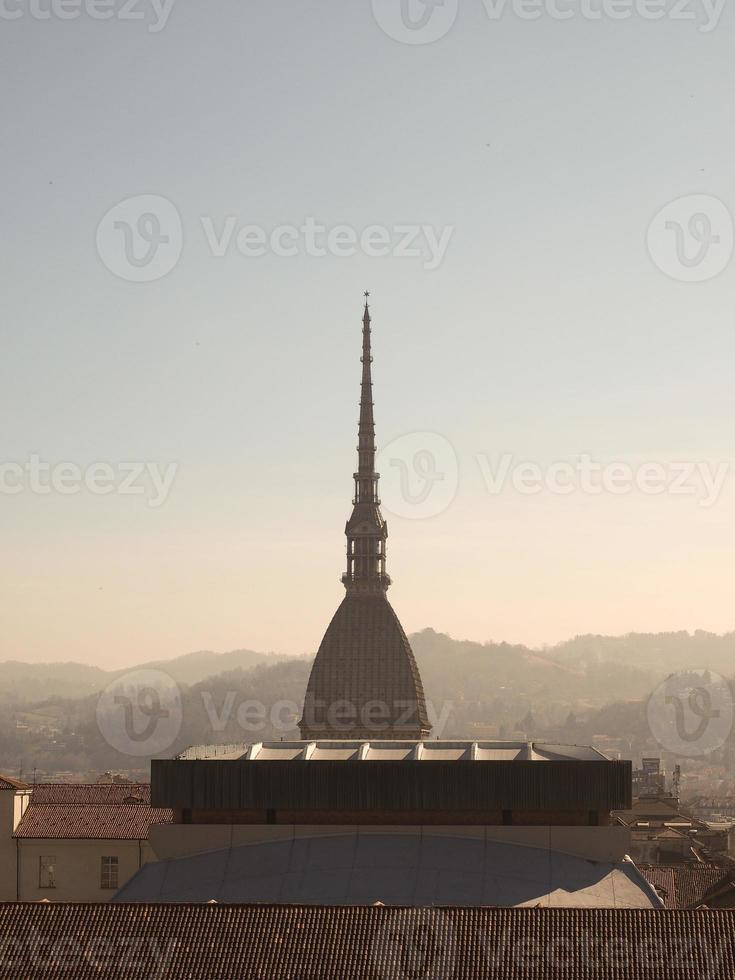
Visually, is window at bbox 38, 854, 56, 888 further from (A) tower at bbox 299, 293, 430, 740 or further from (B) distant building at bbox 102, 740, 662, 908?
(A) tower at bbox 299, 293, 430, 740

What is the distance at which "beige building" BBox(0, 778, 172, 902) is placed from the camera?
317 feet

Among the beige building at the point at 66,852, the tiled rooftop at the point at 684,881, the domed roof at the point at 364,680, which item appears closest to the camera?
the tiled rooftop at the point at 684,881

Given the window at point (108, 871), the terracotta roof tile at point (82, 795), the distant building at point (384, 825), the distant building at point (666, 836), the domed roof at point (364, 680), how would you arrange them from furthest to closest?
1. the domed roof at point (364, 680)
2. the distant building at point (666, 836)
3. the terracotta roof tile at point (82, 795)
4. the window at point (108, 871)
5. the distant building at point (384, 825)

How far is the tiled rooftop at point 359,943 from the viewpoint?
2000 inches

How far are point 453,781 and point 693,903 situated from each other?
89.8 feet

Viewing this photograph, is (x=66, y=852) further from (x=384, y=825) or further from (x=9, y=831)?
(x=384, y=825)

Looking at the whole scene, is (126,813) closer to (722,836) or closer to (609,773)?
(609,773)

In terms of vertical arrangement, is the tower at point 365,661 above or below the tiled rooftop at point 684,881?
above

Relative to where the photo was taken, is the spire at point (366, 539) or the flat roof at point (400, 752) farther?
the spire at point (366, 539)

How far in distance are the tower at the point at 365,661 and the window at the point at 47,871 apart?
8122 centimetres

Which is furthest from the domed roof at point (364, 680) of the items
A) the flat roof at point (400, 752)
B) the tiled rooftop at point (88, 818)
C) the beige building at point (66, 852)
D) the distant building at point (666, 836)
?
the flat roof at point (400, 752)

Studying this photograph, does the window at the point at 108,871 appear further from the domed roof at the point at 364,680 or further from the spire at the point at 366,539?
the spire at the point at 366,539

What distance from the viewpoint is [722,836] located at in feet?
531

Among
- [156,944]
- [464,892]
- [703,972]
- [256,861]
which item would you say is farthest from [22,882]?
[703,972]
